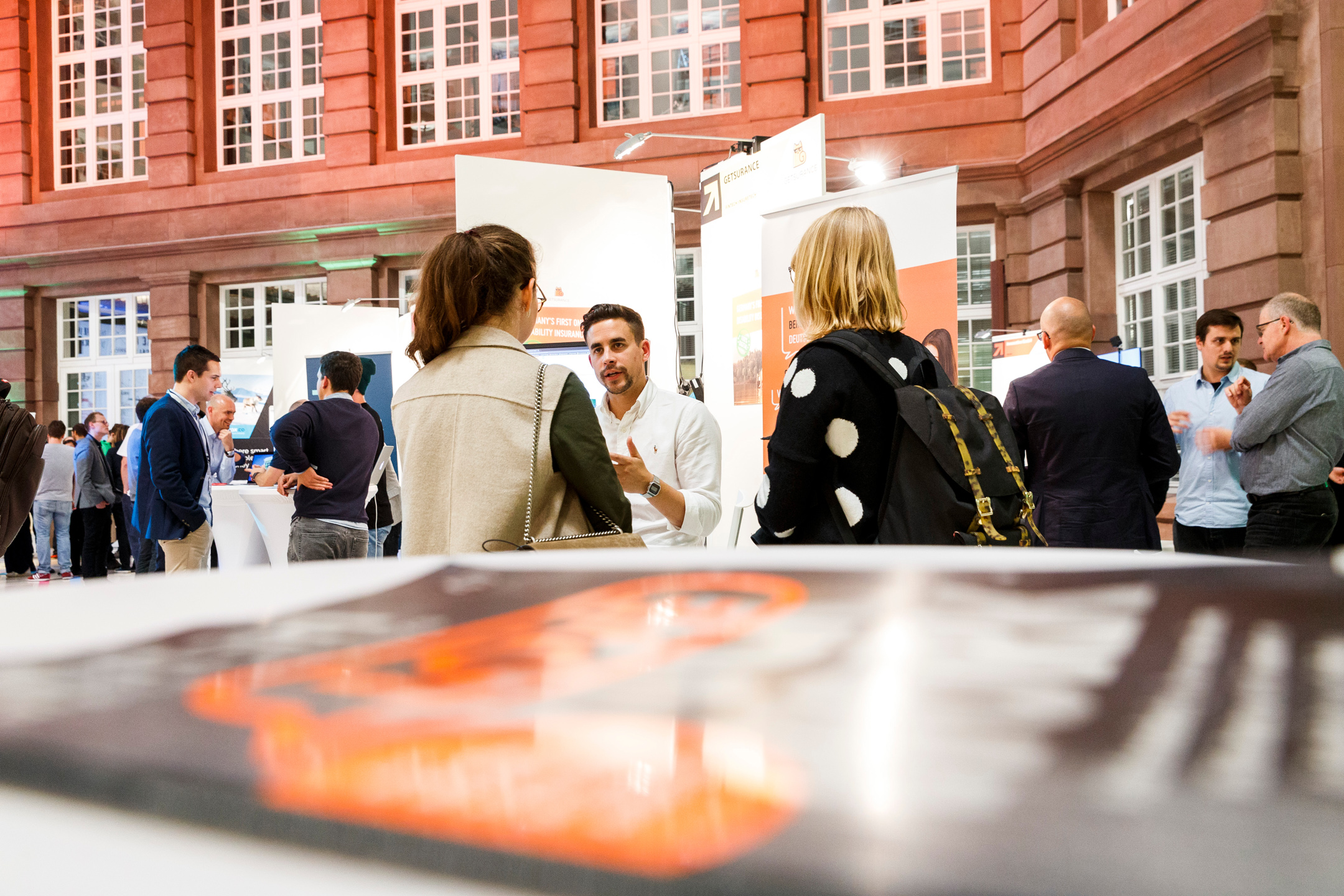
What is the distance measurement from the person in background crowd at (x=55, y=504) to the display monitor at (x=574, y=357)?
7.30 metres

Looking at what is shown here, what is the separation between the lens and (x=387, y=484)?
521 centimetres

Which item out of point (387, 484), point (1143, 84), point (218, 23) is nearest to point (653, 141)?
point (1143, 84)

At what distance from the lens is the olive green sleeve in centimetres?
170

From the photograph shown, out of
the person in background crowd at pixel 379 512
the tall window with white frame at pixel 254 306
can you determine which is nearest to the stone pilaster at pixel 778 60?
the tall window with white frame at pixel 254 306

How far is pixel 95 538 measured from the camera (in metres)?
9.88

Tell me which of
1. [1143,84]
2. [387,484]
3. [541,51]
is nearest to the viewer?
[387,484]

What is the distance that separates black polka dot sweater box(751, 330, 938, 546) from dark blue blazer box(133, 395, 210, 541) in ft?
11.8

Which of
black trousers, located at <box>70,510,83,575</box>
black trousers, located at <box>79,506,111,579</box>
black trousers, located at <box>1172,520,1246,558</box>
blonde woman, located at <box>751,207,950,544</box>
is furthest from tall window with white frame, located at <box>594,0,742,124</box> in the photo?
blonde woman, located at <box>751,207,950,544</box>

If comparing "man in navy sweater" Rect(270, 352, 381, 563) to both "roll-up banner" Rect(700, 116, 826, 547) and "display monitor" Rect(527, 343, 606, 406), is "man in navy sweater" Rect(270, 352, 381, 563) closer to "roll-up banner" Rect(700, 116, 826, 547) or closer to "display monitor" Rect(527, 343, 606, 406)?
"display monitor" Rect(527, 343, 606, 406)

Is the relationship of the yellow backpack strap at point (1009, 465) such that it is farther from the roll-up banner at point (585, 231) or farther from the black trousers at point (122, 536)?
the black trousers at point (122, 536)

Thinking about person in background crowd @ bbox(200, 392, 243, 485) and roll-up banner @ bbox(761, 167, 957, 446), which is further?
person in background crowd @ bbox(200, 392, 243, 485)

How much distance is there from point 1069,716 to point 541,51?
48.4 ft

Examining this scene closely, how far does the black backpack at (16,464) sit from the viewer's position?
3717 millimetres

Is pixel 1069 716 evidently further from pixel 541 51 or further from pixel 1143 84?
pixel 541 51
